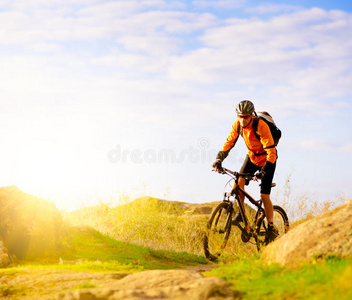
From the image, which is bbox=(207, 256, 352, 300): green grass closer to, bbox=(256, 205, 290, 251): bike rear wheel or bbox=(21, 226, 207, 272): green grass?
bbox=(256, 205, 290, 251): bike rear wheel

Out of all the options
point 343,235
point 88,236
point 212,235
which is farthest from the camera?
point 88,236

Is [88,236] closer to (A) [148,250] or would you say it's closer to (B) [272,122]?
(A) [148,250]

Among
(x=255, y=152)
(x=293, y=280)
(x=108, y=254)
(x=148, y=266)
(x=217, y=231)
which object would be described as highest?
(x=255, y=152)

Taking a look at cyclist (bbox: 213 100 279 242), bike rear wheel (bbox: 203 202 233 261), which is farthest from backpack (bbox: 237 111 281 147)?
bike rear wheel (bbox: 203 202 233 261)

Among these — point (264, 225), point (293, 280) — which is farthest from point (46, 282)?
point (264, 225)

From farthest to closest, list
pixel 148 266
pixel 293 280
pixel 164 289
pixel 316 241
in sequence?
pixel 148 266 < pixel 316 241 < pixel 164 289 < pixel 293 280

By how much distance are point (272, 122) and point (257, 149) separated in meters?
0.69

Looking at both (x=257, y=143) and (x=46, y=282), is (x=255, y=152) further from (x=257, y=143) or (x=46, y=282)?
(x=46, y=282)

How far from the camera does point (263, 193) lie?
9609mm

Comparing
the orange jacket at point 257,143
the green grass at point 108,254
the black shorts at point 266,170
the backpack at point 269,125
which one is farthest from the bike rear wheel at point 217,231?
the green grass at point 108,254

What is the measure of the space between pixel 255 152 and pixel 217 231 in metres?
2.03

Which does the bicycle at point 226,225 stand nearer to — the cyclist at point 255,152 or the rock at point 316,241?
the cyclist at point 255,152

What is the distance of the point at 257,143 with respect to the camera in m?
9.59

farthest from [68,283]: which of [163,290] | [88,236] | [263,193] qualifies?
[88,236]
